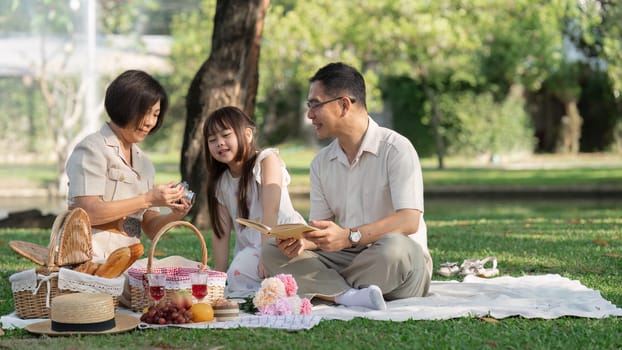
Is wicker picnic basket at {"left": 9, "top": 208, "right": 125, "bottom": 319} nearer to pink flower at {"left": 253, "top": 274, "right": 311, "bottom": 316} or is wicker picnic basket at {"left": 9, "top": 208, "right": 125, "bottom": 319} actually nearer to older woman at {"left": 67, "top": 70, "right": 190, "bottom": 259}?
older woman at {"left": 67, "top": 70, "right": 190, "bottom": 259}

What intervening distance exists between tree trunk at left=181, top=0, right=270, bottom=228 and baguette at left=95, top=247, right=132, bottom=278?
4.61 meters

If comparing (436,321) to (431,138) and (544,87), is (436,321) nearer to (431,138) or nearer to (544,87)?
(431,138)

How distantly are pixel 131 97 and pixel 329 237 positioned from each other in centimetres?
130

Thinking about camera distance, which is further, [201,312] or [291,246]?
[291,246]

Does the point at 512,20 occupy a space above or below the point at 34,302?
above

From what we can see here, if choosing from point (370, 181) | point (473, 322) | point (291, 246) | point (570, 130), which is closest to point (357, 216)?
point (370, 181)

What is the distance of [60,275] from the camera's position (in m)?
4.53

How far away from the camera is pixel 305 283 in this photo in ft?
16.7

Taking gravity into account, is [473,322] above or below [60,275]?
below

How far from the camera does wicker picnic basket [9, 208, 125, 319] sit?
455cm

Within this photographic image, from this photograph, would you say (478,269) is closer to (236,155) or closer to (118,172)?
(236,155)

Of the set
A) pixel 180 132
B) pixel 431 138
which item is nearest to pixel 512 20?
pixel 431 138

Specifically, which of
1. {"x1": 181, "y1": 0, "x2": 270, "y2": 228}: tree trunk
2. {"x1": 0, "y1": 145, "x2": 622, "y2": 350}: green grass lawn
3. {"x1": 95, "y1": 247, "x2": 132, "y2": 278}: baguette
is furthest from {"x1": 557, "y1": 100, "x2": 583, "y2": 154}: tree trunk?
{"x1": 95, "y1": 247, "x2": 132, "y2": 278}: baguette

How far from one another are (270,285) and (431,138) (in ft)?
69.4
